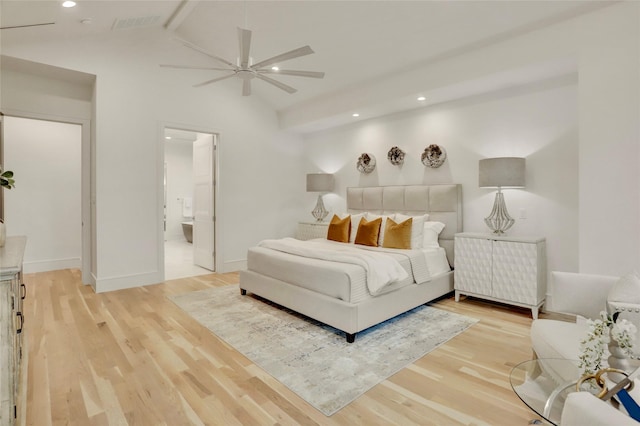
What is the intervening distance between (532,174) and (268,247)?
328 centimetres

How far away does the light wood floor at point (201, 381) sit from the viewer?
6.50 feet

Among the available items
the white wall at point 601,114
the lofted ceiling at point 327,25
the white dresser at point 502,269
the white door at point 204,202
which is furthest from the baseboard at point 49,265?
the white wall at point 601,114

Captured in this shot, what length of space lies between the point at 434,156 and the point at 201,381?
3.94 metres

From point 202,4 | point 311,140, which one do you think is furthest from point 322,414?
point 311,140

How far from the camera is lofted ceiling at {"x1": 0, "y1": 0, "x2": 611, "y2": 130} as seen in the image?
3.29 meters

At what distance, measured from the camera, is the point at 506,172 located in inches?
148

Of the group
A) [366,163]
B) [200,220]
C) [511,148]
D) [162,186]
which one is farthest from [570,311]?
[200,220]

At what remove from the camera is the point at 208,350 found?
2.84m

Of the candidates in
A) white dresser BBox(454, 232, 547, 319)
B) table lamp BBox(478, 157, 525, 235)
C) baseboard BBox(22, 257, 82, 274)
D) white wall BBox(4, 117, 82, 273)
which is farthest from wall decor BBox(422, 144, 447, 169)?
baseboard BBox(22, 257, 82, 274)

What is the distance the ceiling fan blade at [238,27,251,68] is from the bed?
1.99m

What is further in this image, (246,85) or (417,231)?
(417,231)

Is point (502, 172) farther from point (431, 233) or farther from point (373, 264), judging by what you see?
point (373, 264)

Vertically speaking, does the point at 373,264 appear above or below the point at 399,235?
below

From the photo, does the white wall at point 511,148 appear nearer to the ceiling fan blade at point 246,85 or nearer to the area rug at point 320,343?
the area rug at point 320,343
